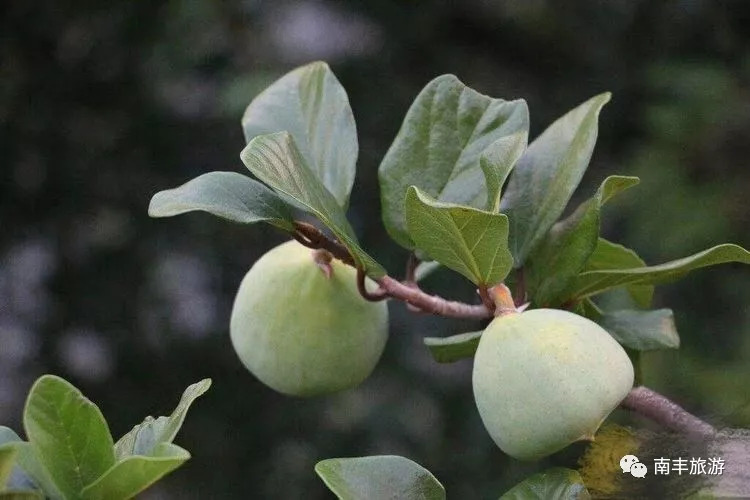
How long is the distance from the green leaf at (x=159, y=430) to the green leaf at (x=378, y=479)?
0.21ft

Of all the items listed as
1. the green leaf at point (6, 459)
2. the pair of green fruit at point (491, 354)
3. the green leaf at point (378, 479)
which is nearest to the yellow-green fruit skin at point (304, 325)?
the pair of green fruit at point (491, 354)

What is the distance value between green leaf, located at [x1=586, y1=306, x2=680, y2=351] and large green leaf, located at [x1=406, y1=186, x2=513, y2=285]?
144 millimetres

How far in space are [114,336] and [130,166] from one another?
254 mm

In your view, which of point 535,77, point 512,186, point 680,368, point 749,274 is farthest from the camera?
point 535,77

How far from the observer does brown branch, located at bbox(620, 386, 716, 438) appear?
532 millimetres

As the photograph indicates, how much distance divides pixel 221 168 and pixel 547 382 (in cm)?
121

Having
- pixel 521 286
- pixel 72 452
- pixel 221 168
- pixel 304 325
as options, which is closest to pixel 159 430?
pixel 72 452

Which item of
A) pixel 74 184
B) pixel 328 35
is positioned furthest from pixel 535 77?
pixel 74 184

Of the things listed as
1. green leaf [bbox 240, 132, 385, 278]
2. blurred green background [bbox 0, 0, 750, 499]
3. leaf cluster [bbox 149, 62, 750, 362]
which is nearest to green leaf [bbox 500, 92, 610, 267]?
leaf cluster [bbox 149, 62, 750, 362]

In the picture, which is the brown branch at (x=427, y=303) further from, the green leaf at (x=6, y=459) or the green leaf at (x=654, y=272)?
the green leaf at (x=6, y=459)

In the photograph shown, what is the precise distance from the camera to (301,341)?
0.60m

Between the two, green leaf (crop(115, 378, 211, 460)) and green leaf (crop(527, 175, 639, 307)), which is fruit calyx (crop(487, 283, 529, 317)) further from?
green leaf (crop(115, 378, 211, 460))

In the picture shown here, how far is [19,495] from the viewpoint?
400mm

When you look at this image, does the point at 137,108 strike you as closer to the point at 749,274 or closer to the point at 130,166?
the point at 130,166
